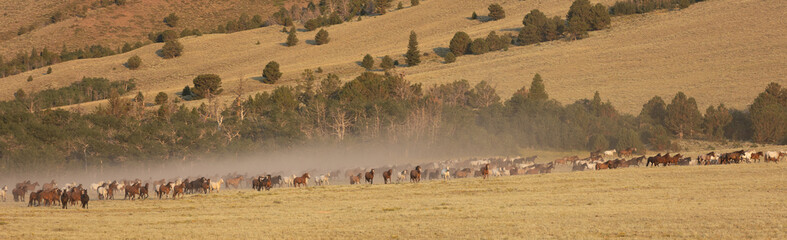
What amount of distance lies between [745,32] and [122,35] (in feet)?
432

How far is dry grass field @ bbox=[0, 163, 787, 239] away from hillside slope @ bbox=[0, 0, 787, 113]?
47.6m

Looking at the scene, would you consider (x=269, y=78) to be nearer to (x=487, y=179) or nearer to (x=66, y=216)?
(x=487, y=179)

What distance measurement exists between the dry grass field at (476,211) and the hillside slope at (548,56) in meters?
47.6

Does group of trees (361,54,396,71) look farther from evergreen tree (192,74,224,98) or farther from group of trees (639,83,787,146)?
group of trees (639,83,787,146)

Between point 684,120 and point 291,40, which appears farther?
point 291,40

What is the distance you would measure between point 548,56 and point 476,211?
285ft

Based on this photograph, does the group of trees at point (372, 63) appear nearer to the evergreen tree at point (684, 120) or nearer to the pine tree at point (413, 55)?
the pine tree at point (413, 55)

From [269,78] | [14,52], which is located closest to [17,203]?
[269,78]

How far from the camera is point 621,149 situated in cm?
5916

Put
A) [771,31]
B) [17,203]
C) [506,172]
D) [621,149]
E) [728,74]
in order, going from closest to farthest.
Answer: [17,203], [506,172], [621,149], [728,74], [771,31]

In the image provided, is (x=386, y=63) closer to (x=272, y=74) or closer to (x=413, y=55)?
(x=413, y=55)

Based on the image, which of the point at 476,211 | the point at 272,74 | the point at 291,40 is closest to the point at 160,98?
the point at 272,74

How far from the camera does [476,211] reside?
25500 millimetres

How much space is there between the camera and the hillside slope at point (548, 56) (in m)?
87.1
